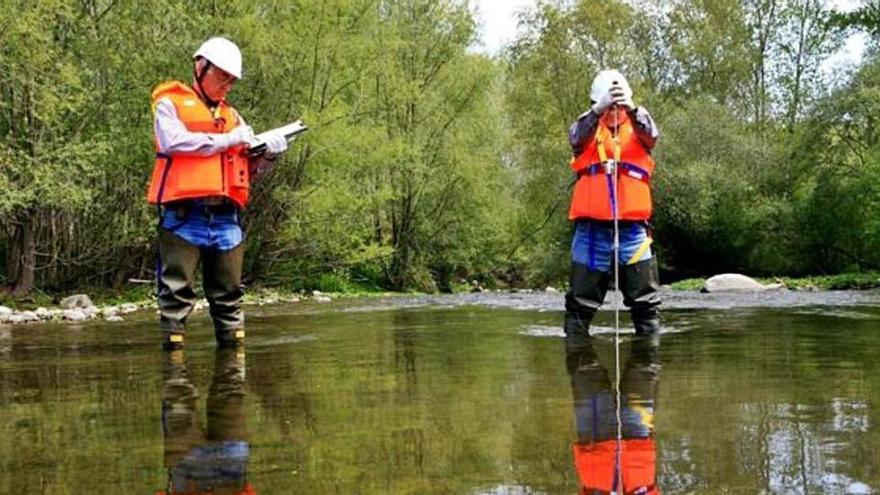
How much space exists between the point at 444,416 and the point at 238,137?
3.02 meters

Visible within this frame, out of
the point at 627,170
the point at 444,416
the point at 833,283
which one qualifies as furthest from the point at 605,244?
the point at 833,283

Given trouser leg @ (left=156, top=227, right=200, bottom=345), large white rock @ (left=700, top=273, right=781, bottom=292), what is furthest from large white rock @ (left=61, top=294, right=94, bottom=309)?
large white rock @ (left=700, top=273, right=781, bottom=292)

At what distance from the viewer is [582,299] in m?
6.38

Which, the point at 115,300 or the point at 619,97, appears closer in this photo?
the point at 619,97

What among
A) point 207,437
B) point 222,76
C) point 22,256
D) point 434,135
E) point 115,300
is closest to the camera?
point 207,437

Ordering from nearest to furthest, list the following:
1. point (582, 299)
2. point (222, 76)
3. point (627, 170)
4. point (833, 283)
Result: point (222, 76), point (627, 170), point (582, 299), point (833, 283)

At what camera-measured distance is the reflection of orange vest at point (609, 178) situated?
6191mm

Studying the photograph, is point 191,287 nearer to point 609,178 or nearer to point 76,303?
point 609,178

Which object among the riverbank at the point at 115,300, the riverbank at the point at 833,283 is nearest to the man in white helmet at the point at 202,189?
the riverbank at the point at 115,300

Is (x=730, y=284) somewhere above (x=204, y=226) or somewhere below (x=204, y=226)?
below

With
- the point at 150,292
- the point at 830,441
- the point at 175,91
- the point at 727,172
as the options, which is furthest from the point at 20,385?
the point at 727,172

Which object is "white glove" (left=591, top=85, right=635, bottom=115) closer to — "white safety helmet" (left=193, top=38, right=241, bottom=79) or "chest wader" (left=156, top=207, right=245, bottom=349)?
"white safety helmet" (left=193, top=38, right=241, bottom=79)

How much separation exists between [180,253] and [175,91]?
3.41 feet

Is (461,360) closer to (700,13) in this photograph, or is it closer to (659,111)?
(659,111)
